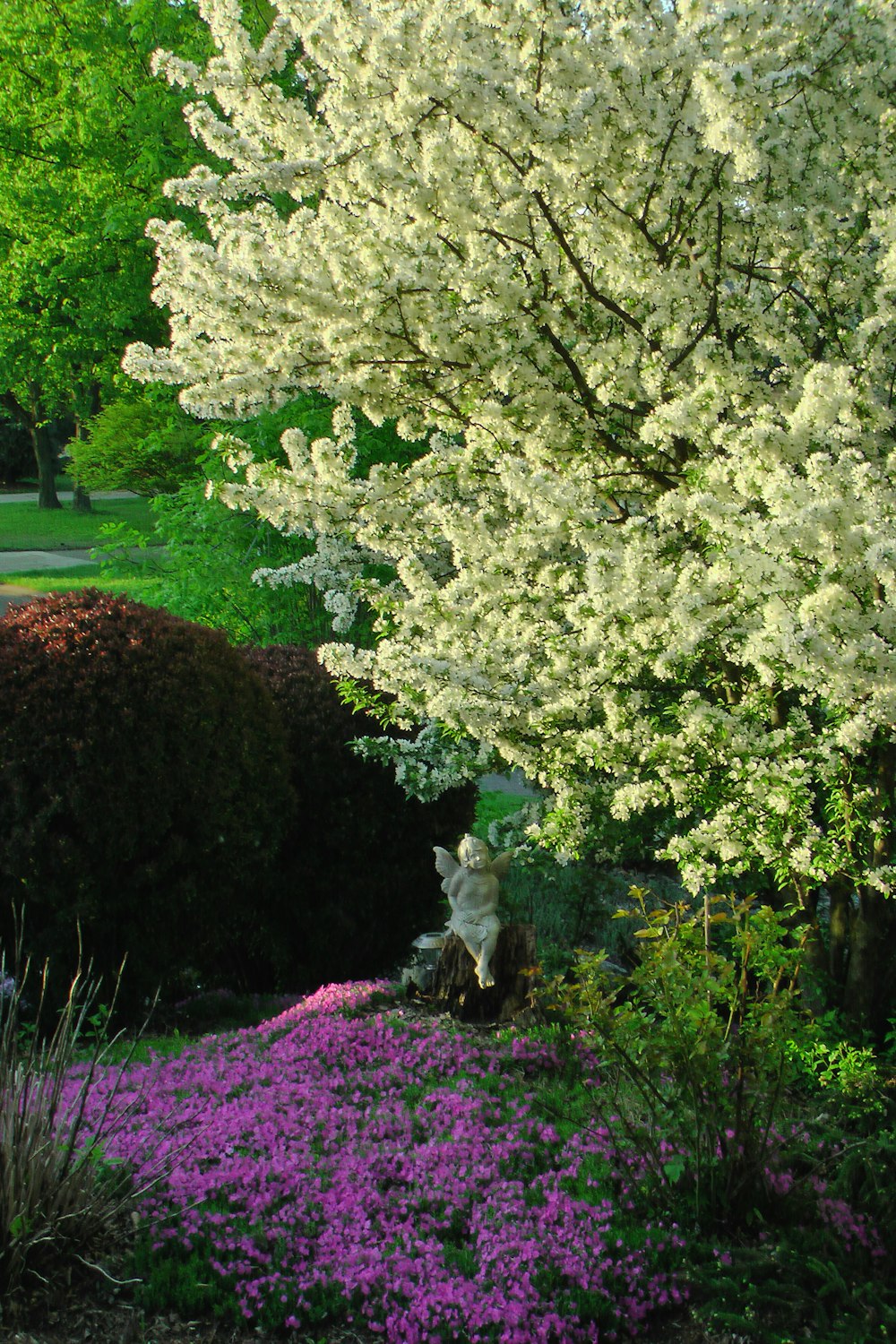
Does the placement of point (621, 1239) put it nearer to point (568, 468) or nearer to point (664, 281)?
point (568, 468)

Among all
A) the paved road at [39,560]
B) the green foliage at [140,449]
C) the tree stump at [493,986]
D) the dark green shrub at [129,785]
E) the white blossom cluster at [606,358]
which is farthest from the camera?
the paved road at [39,560]

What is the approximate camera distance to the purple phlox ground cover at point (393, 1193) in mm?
3266

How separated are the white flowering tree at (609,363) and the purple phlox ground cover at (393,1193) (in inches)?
45.1

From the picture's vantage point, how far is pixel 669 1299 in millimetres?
3385

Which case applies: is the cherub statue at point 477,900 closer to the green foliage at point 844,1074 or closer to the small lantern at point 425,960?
the small lantern at point 425,960

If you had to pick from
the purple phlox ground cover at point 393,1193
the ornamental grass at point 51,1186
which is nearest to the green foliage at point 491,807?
the purple phlox ground cover at point 393,1193

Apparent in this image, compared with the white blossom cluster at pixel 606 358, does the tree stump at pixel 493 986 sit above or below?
below

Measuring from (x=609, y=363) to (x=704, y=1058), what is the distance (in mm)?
2661

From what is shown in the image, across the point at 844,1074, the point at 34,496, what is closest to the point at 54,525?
the point at 34,496

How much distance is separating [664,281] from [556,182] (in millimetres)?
549

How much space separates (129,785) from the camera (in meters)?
5.25

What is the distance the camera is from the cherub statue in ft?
17.9

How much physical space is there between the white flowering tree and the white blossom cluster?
2 cm

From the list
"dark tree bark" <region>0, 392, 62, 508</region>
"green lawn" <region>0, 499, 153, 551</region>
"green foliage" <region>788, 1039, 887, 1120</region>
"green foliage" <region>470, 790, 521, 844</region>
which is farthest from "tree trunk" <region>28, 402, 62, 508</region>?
"green foliage" <region>788, 1039, 887, 1120</region>
